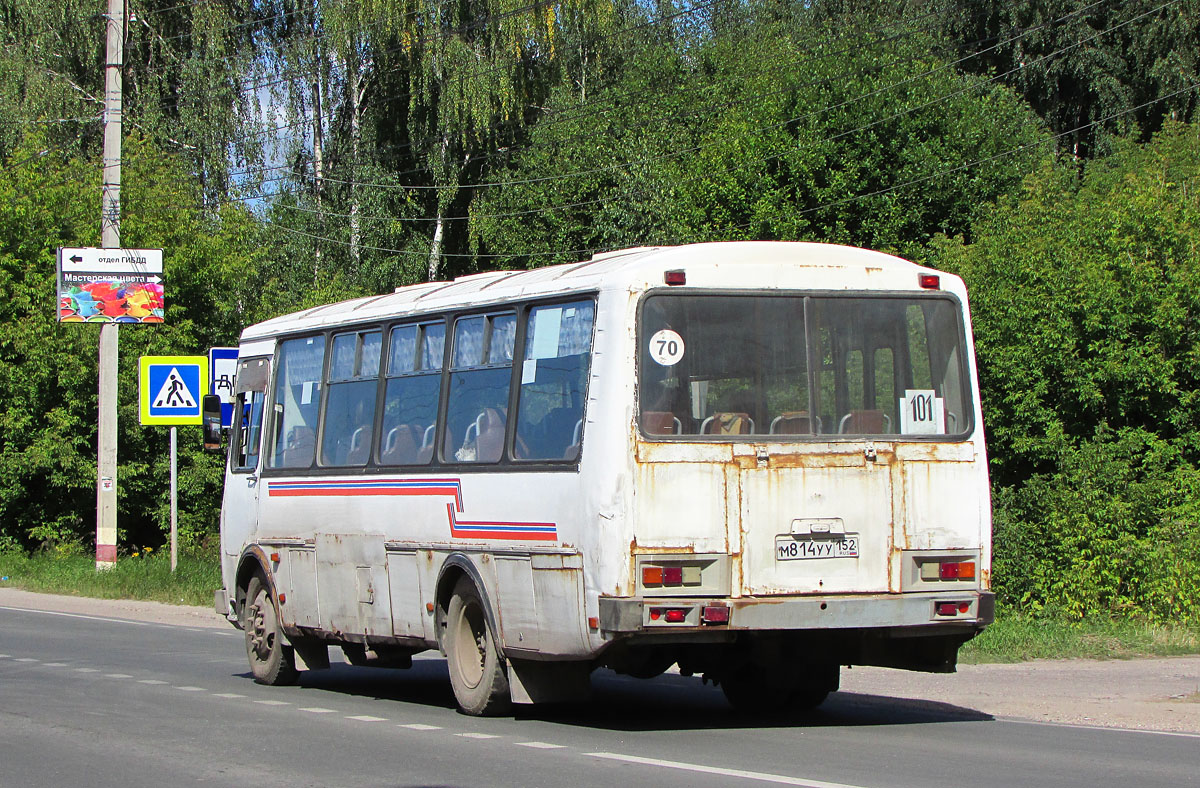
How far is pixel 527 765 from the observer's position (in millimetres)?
9000

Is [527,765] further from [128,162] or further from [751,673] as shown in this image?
[128,162]

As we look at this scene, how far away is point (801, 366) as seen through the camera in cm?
1052

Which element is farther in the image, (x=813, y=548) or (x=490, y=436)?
(x=490, y=436)

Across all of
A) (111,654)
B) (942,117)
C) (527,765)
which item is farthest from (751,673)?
(942,117)

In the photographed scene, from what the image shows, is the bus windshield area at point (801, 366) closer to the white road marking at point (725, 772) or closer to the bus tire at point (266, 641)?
the white road marking at point (725, 772)

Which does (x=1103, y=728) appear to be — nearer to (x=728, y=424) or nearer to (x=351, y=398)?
(x=728, y=424)

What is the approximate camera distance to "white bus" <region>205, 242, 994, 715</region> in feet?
32.6

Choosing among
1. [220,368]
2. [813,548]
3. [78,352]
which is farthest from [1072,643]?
[78,352]

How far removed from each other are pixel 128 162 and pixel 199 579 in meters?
13.7

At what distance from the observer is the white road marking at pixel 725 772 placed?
26.5 ft

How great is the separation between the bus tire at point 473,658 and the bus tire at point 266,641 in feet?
10.2

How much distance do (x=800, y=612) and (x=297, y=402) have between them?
5841 millimetres

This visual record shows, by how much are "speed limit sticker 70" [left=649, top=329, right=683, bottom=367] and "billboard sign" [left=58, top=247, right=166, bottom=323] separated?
19.9 metres

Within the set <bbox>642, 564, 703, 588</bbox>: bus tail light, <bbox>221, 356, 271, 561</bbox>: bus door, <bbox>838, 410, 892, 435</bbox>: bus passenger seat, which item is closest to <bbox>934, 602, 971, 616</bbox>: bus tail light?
<bbox>838, 410, 892, 435</bbox>: bus passenger seat
